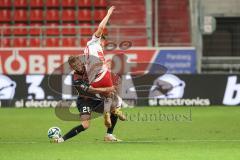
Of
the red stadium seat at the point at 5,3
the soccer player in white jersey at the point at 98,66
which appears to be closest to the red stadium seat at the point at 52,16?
the red stadium seat at the point at 5,3

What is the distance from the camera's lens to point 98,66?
14.4 metres

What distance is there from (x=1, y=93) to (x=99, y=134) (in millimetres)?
9047

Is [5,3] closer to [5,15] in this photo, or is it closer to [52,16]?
[5,15]

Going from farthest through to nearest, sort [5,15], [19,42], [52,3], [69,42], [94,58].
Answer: [52,3] → [5,15] → [19,42] → [69,42] → [94,58]

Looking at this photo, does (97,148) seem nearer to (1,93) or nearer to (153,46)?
(1,93)

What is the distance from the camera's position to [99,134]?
1599cm

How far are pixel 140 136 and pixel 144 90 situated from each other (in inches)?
354

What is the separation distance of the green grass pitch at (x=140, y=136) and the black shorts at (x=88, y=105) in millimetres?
622

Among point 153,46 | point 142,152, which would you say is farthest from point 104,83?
point 153,46

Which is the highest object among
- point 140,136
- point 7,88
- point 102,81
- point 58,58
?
point 102,81

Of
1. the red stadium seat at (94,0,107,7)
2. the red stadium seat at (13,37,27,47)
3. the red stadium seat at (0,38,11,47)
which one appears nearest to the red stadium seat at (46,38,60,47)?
the red stadium seat at (13,37,27,47)

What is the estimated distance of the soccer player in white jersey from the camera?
13.9m

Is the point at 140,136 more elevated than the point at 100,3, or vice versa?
the point at 100,3

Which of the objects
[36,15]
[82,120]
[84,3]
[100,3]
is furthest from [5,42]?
[82,120]
